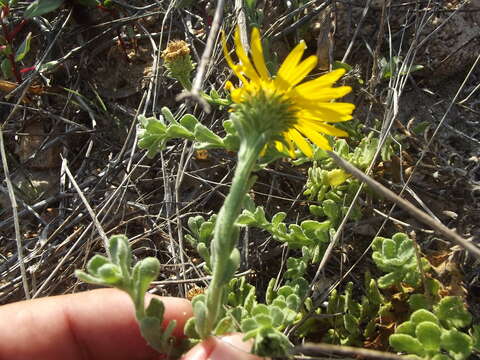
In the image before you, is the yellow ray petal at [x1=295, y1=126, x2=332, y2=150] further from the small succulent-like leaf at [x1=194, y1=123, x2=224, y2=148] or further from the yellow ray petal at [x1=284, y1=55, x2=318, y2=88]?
the small succulent-like leaf at [x1=194, y1=123, x2=224, y2=148]

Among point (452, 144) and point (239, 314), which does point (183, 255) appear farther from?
point (452, 144)

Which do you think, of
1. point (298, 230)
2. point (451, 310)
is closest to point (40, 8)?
point (298, 230)

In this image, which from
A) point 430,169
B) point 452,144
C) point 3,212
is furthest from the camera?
point 3,212

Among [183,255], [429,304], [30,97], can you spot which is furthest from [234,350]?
[30,97]

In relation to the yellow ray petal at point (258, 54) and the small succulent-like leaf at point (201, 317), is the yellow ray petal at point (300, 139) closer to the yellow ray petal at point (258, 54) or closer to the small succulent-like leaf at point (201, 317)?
the yellow ray petal at point (258, 54)

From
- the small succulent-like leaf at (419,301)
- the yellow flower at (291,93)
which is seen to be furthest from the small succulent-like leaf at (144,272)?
the small succulent-like leaf at (419,301)

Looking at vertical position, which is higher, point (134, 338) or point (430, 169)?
point (430, 169)

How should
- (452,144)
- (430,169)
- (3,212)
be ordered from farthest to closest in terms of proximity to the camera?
(3,212) → (452,144) → (430,169)

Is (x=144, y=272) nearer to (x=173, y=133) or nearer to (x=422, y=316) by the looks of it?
(x=173, y=133)
